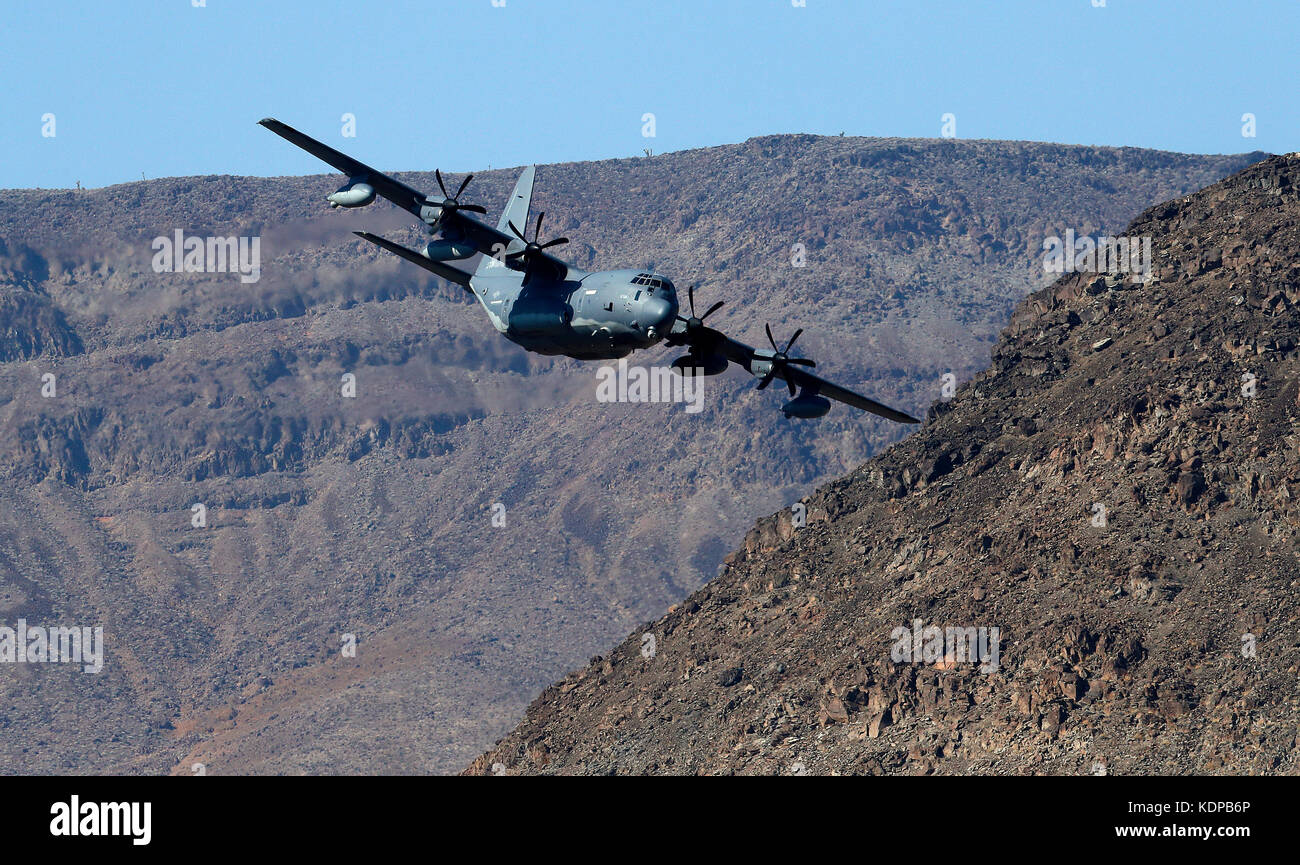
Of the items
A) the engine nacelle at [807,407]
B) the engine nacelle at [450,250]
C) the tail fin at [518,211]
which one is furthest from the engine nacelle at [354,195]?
the engine nacelle at [807,407]

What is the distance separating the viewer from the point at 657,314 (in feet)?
188

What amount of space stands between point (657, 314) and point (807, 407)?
38.5 ft

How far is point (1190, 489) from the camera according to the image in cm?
9300

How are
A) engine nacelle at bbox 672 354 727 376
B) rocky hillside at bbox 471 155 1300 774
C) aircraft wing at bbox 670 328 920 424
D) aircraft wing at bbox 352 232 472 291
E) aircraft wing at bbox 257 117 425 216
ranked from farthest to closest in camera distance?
rocky hillside at bbox 471 155 1300 774
aircraft wing at bbox 670 328 920 424
engine nacelle at bbox 672 354 727 376
aircraft wing at bbox 352 232 472 291
aircraft wing at bbox 257 117 425 216

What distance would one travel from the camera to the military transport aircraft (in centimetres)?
5812

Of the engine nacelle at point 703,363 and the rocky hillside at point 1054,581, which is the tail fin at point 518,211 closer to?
the engine nacelle at point 703,363

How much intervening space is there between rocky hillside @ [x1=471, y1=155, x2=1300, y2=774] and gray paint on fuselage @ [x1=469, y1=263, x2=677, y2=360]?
34.2 meters

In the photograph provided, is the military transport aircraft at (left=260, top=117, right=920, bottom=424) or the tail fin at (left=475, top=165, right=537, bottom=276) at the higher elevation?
the tail fin at (left=475, top=165, right=537, bottom=276)

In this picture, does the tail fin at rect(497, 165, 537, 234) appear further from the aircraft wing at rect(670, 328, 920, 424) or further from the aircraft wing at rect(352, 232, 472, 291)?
the aircraft wing at rect(670, 328, 920, 424)

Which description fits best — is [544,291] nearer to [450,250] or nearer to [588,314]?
[588,314]

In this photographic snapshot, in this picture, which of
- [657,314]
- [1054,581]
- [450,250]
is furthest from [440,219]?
[1054,581]

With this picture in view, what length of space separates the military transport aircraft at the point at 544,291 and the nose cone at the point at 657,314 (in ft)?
0.10

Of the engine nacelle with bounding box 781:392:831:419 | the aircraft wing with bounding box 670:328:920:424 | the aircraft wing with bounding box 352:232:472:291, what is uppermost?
the aircraft wing with bounding box 352:232:472:291

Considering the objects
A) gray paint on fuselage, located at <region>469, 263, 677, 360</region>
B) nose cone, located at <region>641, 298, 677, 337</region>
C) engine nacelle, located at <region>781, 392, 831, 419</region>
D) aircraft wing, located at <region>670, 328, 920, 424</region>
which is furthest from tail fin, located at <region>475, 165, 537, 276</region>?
engine nacelle, located at <region>781, 392, 831, 419</region>
